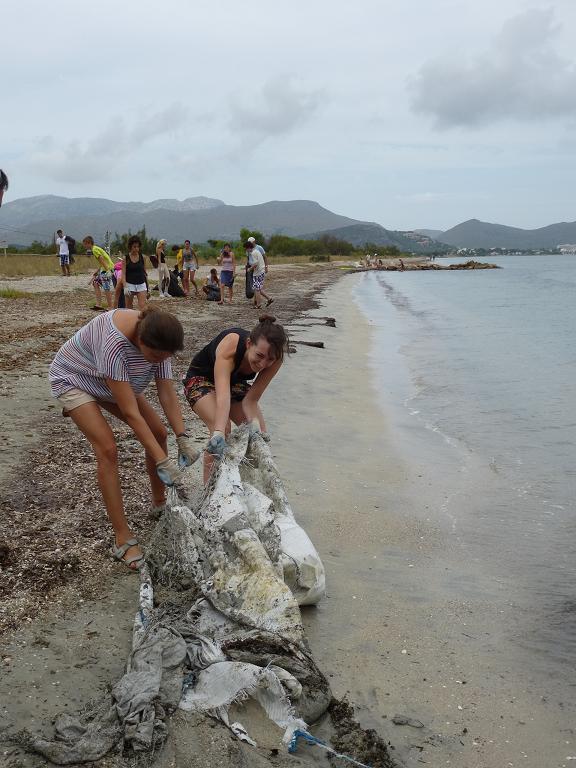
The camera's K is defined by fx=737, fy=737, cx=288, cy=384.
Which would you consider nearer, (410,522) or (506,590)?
(506,590)

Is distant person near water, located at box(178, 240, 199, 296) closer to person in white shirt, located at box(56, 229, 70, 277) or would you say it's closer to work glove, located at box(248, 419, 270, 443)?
person in white shirt, located at box(56, 229, 70, 277)

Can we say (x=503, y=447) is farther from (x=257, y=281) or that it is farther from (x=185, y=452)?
(x=257, y=281)

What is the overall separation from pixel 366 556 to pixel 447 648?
102cm

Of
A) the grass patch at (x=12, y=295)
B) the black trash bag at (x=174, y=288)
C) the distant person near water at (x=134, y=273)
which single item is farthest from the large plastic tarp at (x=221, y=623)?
the black trash bag at (x=174, y=288)

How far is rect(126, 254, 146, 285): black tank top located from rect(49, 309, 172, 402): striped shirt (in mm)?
8614

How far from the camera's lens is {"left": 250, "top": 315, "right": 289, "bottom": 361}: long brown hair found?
4105mm

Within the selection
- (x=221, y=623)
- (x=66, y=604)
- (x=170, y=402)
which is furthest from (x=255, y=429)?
(x=66, y=604)

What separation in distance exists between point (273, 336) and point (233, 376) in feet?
1.60

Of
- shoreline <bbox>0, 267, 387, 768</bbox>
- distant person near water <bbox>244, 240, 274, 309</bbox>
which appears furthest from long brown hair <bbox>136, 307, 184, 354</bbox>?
distant person near water <bbox>244, 240, 274, 309</bbox>

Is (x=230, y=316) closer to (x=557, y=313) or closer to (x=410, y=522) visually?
(x=410, y=522)

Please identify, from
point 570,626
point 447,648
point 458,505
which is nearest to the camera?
point 447,648

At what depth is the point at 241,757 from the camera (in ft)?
8.23

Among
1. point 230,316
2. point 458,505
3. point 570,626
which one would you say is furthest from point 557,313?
point 570,626

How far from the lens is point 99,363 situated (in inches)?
145
